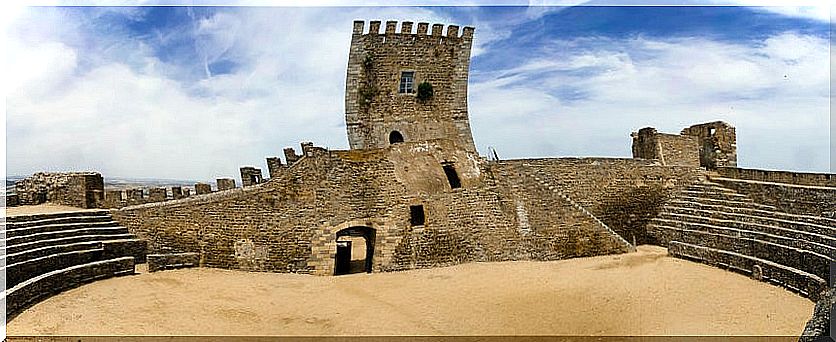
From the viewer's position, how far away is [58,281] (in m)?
12.5

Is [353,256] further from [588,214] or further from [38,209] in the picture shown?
[38,209]

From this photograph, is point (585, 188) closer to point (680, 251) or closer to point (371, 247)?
point (680, 251)

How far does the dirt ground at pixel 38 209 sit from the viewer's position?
16.3m

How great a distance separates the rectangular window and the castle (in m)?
0.09

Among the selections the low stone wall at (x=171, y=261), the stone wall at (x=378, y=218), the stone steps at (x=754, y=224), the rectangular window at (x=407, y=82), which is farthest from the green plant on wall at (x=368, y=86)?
the stone steps at (x=754, y=224)

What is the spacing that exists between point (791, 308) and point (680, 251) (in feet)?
17.7

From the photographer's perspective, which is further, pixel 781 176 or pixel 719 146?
pixel 719 146

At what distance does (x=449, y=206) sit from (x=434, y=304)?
4793 mm

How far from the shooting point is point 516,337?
11.6 meters

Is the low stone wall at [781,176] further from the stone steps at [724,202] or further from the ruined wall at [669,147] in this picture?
the stone steps at [724,202]

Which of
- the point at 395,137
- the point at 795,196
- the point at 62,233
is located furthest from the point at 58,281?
the point at 795,196

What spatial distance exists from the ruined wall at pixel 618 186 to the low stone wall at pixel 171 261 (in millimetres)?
10966

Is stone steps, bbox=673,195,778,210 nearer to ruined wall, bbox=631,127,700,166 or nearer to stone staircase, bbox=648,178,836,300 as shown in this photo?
stone staircase, bbox=648,178,836,300

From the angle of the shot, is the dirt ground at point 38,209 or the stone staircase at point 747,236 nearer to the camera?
the stone staircase at point 747,236
